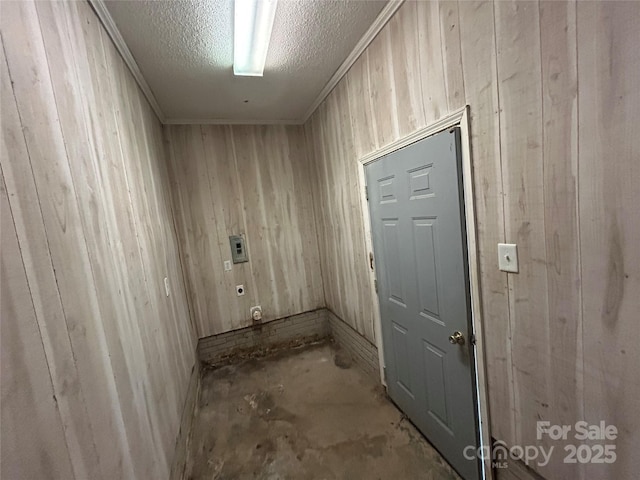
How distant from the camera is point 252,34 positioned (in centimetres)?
158

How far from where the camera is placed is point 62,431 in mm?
656

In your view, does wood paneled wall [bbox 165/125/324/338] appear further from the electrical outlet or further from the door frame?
the door frame

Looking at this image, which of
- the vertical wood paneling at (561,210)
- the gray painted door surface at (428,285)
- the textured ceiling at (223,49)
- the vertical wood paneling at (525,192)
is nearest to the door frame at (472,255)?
the gray painted door surface at (428,285)

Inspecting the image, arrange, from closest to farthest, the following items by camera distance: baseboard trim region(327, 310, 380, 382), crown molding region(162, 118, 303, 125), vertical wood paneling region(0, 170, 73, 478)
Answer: vertical wood paneling region(0, 170, 73, 478) → baseboard trim region(327, 310, 380, 382) → crown molding region(162, 118, 303, 125)

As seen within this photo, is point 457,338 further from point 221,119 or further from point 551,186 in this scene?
point 221,119

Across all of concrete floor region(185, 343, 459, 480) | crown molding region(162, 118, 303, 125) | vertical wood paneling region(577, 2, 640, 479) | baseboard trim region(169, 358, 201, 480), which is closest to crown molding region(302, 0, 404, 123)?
crown molding region(162, 118, 303, 125)

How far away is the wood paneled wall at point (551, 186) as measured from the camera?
774 millimetres

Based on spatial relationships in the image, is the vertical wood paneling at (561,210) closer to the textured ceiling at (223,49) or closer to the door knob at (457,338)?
the door knob at (457,338)

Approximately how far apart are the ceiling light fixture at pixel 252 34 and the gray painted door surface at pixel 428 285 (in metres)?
1.05

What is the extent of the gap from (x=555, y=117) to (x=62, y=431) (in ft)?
5.73

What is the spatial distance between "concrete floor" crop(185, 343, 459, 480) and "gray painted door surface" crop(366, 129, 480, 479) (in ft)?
0.66

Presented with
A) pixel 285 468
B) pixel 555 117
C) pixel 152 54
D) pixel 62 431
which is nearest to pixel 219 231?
pixel 152 54

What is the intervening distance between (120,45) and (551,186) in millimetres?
2318

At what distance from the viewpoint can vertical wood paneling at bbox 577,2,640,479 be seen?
2.41ft
